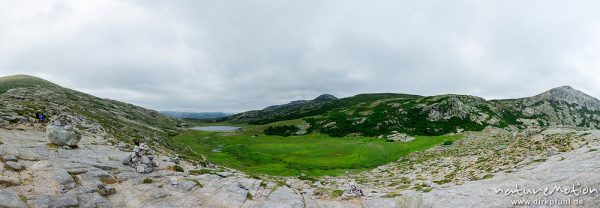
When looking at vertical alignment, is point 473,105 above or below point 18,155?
above

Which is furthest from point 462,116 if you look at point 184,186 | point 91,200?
point 91,200

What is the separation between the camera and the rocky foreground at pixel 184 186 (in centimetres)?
2286

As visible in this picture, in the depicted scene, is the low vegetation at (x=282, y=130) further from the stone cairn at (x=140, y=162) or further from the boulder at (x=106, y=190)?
the boulder at (x=106, y=190)

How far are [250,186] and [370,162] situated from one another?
157 feet

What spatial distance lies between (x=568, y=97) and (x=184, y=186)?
238m

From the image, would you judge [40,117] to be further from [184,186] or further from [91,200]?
[184,186]

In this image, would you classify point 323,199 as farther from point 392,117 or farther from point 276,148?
point 392,117

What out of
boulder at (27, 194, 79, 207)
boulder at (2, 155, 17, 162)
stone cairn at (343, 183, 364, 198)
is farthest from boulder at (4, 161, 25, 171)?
stone cairn at (343, 183, 364, 198)

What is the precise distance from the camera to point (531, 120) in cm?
16088

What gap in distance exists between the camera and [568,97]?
192500mm

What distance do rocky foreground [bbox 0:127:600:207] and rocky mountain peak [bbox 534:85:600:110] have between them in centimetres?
19901

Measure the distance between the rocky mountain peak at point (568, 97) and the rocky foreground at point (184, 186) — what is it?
199 m

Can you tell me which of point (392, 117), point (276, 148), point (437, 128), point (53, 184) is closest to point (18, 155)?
point (53, 184)

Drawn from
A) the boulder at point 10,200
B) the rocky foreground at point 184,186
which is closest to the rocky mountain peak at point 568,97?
the rocky foreground at point 184,186
